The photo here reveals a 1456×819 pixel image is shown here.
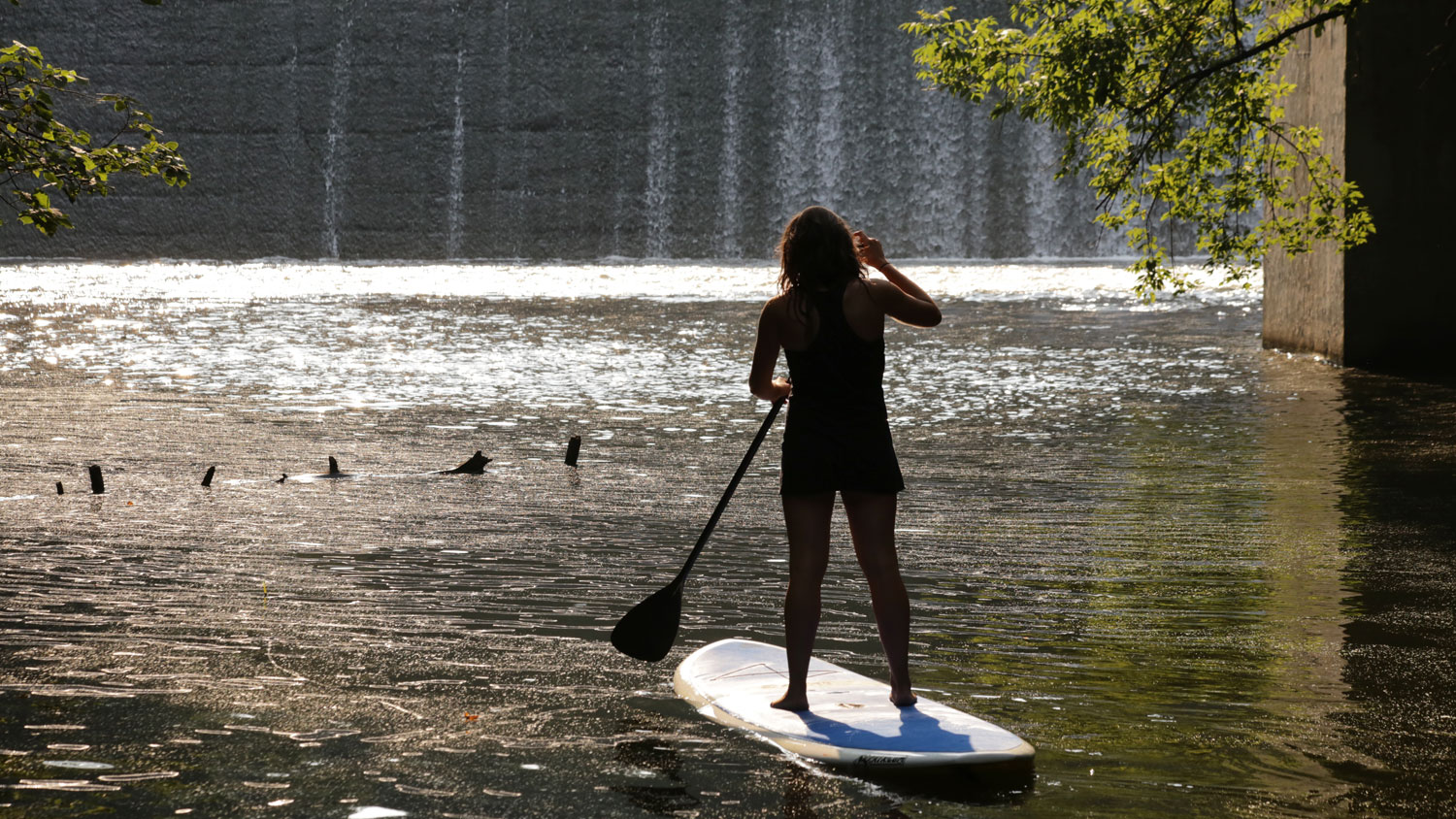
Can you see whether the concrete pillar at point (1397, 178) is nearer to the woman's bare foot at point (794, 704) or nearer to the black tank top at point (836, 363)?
the black tank top at point (836, 363)

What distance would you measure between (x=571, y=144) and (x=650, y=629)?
156 ft

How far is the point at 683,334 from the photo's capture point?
2117 centimetres

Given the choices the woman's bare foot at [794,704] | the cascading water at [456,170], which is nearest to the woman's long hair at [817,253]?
the woman's bare foot at [794,704]

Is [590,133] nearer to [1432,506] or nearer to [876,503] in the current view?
[1432,506]

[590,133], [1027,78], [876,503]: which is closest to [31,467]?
[876,503]

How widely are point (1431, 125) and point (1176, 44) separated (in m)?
5.77

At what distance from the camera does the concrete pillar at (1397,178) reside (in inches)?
630

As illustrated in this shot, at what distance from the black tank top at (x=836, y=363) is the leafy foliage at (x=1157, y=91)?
708 cm

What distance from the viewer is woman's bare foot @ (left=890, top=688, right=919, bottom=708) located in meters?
4.55

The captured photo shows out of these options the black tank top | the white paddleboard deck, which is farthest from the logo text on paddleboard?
the black tank top

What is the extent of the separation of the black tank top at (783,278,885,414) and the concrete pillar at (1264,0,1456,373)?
43.1 ft

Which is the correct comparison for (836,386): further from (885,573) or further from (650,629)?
(650,629)

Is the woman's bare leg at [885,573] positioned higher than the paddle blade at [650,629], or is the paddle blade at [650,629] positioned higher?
the woman's bare leg at [885,573]

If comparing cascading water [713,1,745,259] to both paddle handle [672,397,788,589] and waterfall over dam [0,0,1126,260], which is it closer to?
waterfall over dam [0,0,1126,260]
